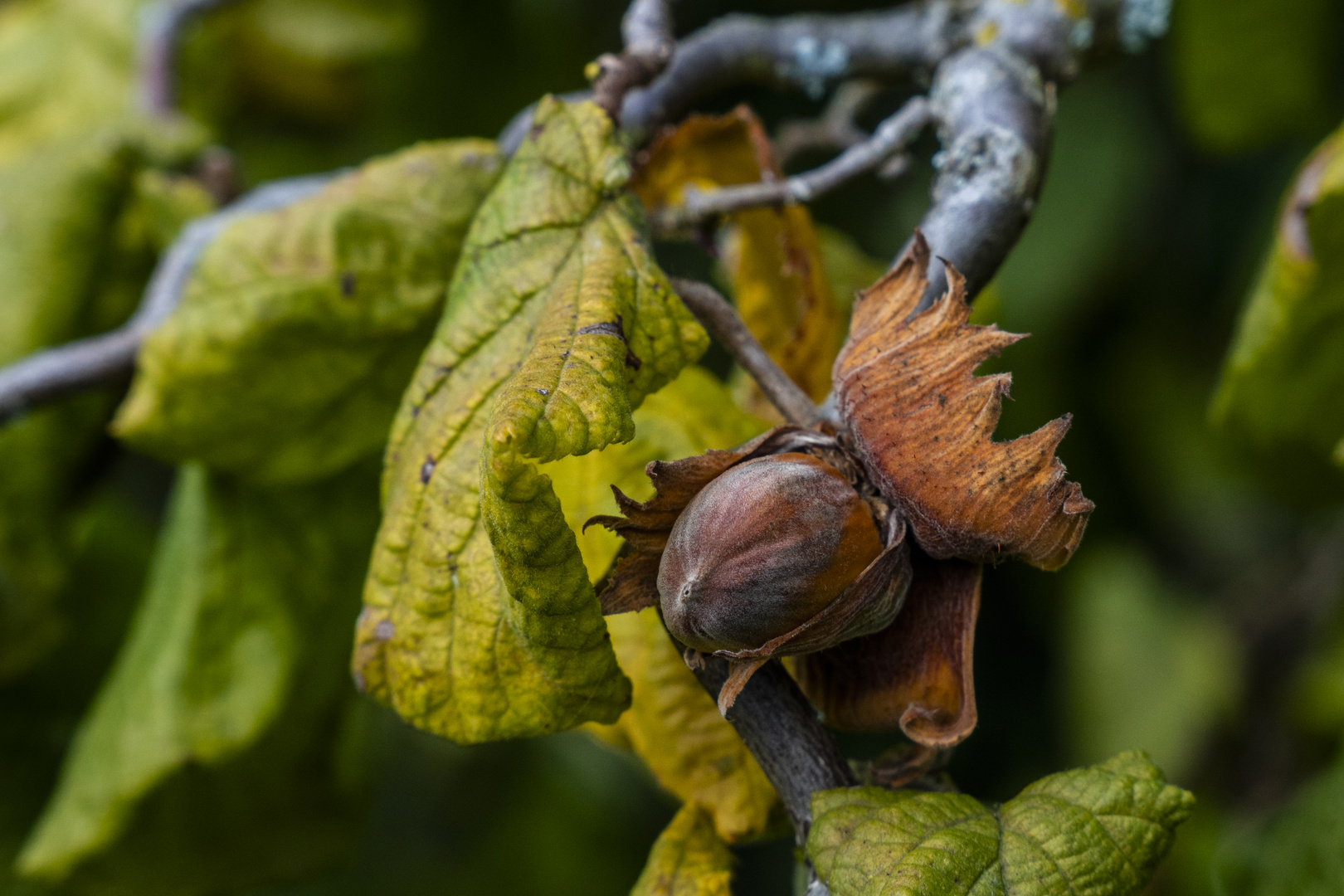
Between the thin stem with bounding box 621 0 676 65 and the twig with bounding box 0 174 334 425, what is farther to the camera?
the twig with bounding box 0 174 334 425

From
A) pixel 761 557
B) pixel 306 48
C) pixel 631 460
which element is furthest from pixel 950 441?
pixel 306 48

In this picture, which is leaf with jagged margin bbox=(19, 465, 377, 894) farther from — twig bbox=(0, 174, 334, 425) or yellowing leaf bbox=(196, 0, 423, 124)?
yellowing leaf bbox=(196, 0, 423, 124)

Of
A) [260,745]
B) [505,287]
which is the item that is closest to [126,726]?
[260,745]

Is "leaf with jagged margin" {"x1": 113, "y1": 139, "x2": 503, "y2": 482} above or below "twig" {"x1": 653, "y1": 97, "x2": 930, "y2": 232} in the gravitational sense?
below

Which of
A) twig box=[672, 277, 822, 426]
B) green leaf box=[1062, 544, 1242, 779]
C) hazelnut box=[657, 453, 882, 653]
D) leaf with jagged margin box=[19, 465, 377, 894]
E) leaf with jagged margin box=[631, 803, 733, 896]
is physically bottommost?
green leaf box=[1062, 544, 1242, 779]

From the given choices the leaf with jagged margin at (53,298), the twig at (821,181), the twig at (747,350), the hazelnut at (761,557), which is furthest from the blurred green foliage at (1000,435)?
the hazelnut at (761,557)

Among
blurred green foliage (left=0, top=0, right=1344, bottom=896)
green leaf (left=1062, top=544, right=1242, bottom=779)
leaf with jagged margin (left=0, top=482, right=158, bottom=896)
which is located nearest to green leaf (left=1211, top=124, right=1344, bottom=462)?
blurred green foliage (left=0, top=0, right=1344, bottom=896)

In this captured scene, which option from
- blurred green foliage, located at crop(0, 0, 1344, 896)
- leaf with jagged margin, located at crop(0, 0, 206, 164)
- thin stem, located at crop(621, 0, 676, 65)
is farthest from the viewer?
leaf with jagged margin, located at crop(0, 0, 206, 164)

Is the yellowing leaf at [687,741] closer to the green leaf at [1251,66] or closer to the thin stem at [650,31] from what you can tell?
the thin stem at [650,31]
